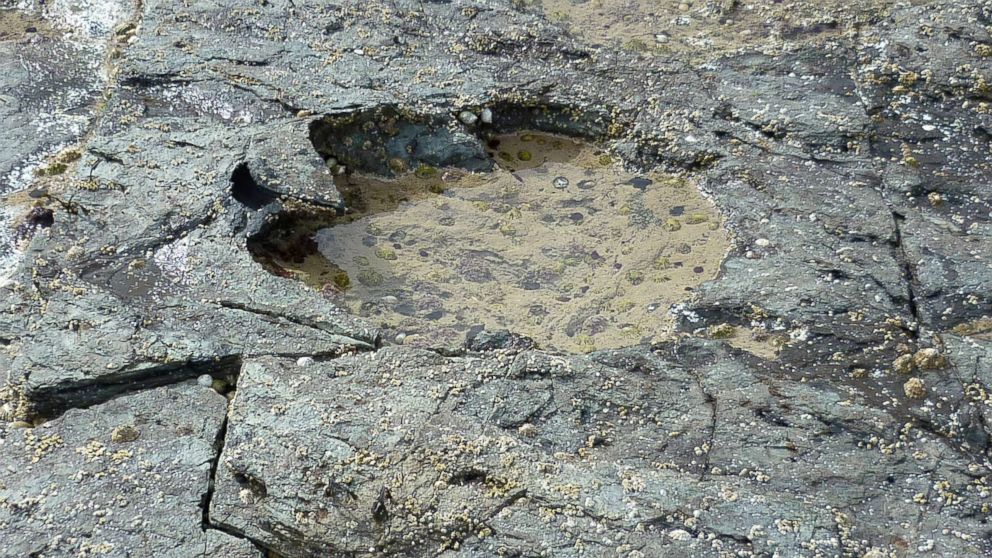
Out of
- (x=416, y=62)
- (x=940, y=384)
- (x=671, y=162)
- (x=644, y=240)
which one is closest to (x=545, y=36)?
(x=416, y=62)

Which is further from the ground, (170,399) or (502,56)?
(502,56)

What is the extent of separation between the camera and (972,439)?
4363mm

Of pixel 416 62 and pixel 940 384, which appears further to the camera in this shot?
pixel 416 62

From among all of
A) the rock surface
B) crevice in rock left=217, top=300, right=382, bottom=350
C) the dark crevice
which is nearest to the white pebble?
the rock surface

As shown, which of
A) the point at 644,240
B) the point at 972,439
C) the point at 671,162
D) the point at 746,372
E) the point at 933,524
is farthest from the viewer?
the point at 671,162

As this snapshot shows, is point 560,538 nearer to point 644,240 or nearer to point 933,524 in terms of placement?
point 933,524

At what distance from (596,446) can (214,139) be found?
3.11 m

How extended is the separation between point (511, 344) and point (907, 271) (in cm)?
208

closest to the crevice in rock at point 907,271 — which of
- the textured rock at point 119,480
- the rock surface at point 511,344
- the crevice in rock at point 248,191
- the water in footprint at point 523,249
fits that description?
the rock surface at point 511,344

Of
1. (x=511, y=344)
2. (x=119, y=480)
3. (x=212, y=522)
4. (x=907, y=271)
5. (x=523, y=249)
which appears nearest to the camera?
(x=212, y=522)

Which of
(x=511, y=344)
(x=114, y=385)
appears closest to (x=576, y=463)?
(x=511, y=344)

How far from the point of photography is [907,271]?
5180 millimetres

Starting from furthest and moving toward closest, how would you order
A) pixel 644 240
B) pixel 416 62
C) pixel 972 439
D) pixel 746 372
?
pixel 416 62
pixel 644 240
pixel 746 372
pixel 972 439

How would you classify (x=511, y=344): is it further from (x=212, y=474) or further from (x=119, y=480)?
(x=119, y=480)
